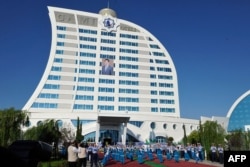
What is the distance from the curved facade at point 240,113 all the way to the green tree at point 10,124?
65.1 m

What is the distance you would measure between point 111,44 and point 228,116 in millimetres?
40753

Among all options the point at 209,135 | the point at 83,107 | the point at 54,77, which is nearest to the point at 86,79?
the point at 83,107

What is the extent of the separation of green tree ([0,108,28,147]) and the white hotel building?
34.2m

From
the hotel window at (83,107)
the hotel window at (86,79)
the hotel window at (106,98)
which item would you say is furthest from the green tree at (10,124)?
the hotel window at (106,98)

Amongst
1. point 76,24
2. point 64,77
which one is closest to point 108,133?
point 64,77

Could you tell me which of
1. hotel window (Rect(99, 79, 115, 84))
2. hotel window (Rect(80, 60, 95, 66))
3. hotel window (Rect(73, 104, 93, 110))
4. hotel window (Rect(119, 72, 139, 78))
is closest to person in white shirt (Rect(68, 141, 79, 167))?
hotel window (Rect(73, 104, 93, 110))

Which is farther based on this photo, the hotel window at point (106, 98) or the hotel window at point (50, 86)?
the hotel window at point (106, 98)

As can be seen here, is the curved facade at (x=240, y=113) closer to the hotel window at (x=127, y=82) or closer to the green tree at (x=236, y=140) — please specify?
the green tree at (x=236, y=140)

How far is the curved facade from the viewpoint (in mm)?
81500

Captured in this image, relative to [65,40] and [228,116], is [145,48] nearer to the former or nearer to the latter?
[65,40]

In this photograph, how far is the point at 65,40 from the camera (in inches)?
3123

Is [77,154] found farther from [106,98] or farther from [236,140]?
[106,98]

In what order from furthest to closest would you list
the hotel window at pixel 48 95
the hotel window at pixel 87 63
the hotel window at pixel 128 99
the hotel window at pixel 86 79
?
the hotel window at pixel 128 99 → the hotel window at pixel 87 63 → the hotel window at pixel 86 79 → the hotel window at pixel 48 95

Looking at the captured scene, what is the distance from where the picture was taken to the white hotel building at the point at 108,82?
72250mm
